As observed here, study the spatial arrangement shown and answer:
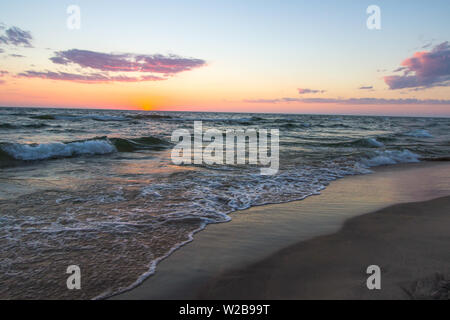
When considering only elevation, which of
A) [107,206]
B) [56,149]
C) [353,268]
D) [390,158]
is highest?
[56,149]

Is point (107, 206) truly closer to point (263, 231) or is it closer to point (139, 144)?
point (263, 231)

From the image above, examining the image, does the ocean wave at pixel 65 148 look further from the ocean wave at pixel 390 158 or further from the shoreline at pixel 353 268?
the shoreline at pixel 353 268

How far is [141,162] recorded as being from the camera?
8.30 metres

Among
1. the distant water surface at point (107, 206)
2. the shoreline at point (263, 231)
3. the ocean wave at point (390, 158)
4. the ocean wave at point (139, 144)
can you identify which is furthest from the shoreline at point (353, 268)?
the ocean wave at point (139, 144)

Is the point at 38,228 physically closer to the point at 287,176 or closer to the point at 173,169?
the point at 173,169

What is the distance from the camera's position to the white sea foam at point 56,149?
8211 millimetres

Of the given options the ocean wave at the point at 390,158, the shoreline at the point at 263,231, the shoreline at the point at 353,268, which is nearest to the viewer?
the shoreline at the point at 353,268

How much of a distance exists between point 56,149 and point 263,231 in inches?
328

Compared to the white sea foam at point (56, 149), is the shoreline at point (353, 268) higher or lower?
lower

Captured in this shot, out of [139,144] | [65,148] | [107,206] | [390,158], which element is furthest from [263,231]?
[139,144]

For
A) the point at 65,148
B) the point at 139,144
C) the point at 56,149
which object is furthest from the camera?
the point at 139,144

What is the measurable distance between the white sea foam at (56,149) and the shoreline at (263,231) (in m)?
7.35

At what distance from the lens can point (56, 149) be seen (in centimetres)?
905
